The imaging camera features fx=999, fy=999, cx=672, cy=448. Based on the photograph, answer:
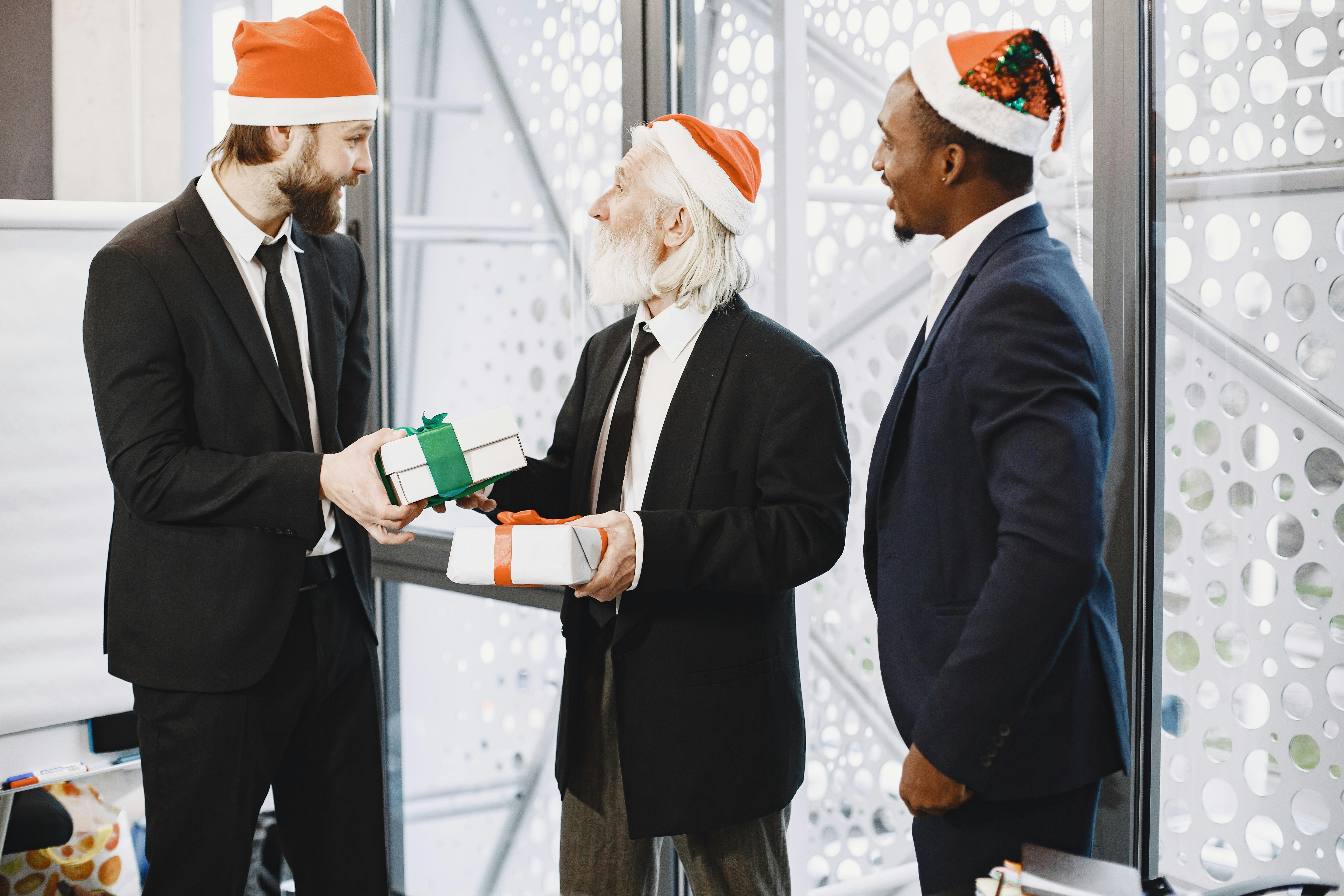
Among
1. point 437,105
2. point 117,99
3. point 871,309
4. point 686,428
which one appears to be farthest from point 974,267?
point 117,99

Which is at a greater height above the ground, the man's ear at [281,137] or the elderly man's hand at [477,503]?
the man's ear at [281,137]

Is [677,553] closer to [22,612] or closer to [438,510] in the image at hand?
[438,510]

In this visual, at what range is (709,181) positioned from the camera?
67.3 inches

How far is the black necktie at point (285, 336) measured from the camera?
5.89ft

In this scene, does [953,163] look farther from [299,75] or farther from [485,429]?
[299,75]

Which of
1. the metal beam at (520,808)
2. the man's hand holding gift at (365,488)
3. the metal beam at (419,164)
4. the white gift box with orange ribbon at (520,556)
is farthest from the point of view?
the metal beam at (419,164)

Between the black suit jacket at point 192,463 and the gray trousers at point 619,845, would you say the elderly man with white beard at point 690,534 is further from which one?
the black suit jacket at point 192,463

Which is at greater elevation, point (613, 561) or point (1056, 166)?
point (1056, 166)

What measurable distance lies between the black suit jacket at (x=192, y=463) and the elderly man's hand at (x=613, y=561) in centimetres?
52

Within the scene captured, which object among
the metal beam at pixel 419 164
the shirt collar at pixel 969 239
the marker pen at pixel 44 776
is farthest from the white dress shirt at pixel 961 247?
the marker pen at pixel 44 776

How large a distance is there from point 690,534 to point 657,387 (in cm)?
32

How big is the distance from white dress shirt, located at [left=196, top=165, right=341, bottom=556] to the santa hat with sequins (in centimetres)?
118

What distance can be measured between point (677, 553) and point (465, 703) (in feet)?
5.97

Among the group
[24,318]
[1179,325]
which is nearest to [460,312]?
[24,318]
